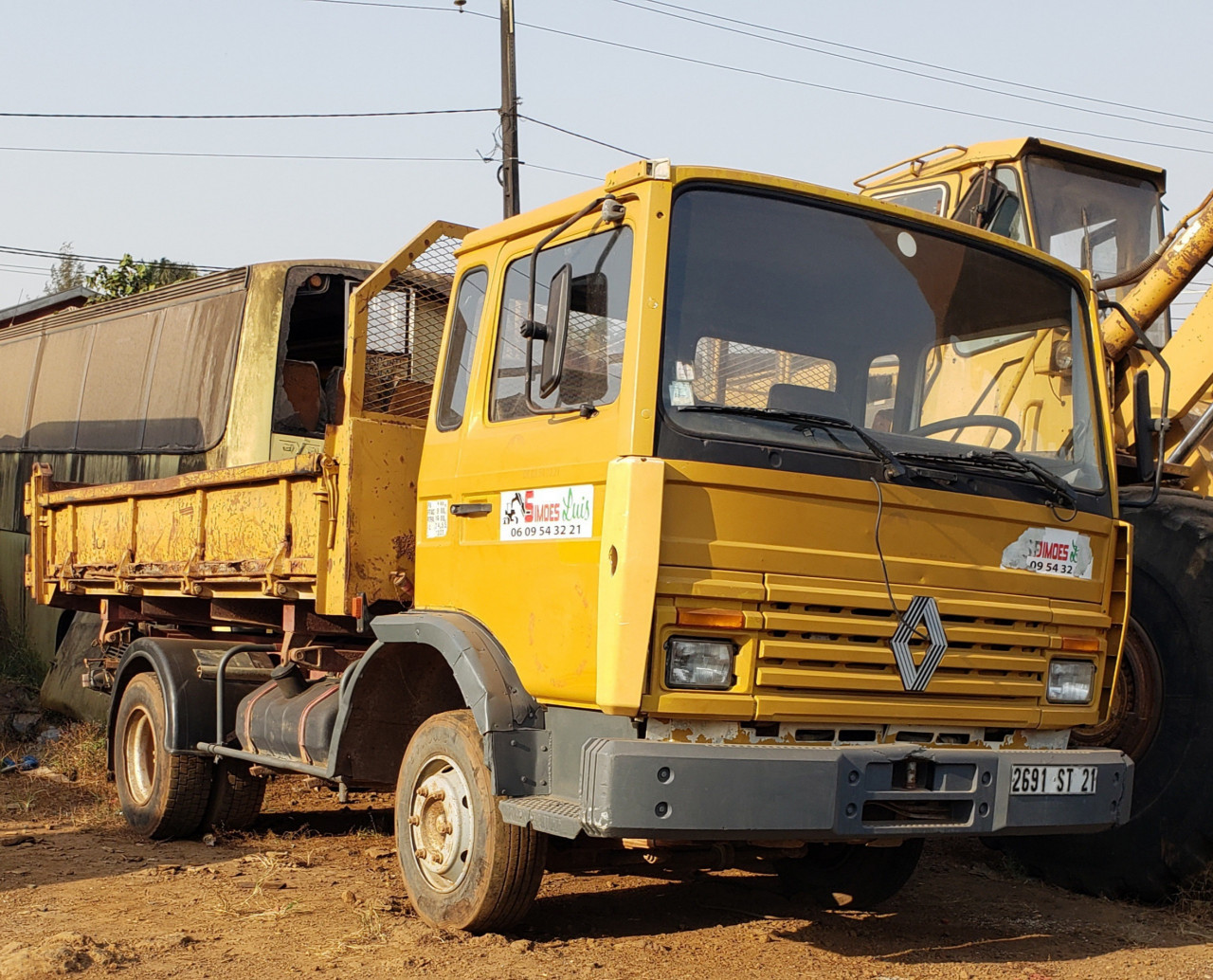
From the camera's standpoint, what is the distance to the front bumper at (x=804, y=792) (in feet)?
13.2

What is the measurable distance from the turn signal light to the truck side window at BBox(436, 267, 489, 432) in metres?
1.44

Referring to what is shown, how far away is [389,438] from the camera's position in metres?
5.75

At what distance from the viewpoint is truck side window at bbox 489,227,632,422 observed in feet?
14.4

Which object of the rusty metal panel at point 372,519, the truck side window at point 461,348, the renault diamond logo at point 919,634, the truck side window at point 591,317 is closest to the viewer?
the truck side window at point 591,317

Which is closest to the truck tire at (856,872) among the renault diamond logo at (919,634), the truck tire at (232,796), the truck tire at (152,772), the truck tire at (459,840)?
the renault diamond logo at (919,634)

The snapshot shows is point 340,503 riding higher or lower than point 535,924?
higher

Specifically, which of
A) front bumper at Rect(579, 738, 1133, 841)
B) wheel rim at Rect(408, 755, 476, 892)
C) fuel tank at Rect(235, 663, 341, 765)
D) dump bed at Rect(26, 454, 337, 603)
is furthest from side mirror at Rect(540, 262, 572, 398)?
fuel tank at Rect(235, 663, 341, 765)

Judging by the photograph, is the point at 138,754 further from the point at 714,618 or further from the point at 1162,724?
the point at 1162,724

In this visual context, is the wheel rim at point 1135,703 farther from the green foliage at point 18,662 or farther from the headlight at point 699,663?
the green foliage at point 18,662

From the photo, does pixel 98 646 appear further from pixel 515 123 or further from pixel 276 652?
pixel 515 123

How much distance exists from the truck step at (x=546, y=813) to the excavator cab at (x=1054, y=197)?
4.27m

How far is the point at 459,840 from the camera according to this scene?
4844mm

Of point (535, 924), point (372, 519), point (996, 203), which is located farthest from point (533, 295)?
point (996, 203)

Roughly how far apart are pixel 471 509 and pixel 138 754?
3.42 meters
